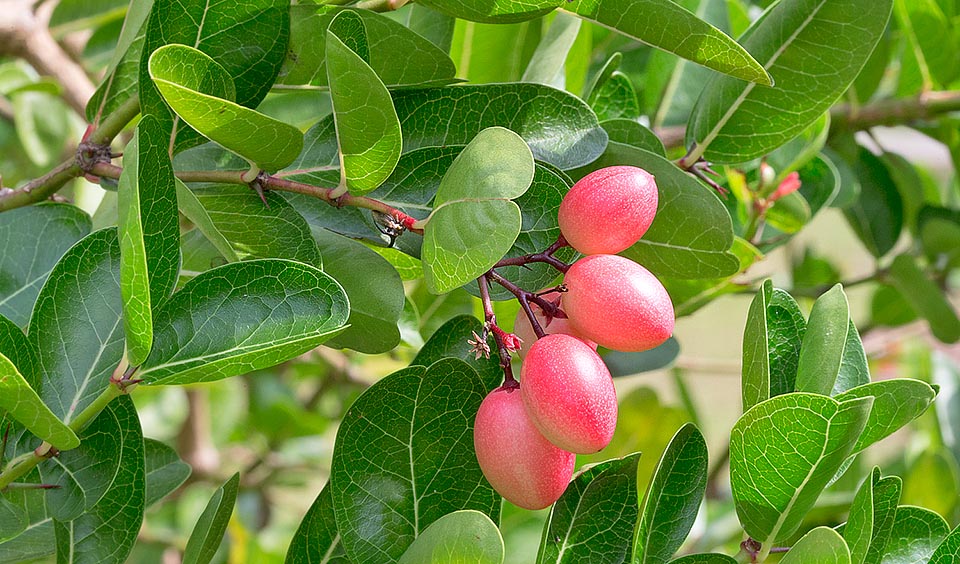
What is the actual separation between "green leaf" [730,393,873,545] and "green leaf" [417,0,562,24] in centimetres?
26

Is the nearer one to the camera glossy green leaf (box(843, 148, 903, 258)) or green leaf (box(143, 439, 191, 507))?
green leaf (box(143, 439, 191, 507))

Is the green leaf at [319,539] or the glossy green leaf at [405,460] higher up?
the glossy green leaf at [405,460]

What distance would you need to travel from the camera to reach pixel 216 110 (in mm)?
521

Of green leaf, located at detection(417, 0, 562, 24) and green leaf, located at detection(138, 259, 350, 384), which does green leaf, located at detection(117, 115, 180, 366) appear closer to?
green leaf, located at detection(138, 259, 350, 384)

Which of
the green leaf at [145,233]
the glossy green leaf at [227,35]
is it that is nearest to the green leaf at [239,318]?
the green leaf at [145,233]

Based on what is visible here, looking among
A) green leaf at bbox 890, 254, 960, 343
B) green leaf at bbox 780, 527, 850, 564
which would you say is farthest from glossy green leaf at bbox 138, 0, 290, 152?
green leaf at bbox 890, 254, 960, 343

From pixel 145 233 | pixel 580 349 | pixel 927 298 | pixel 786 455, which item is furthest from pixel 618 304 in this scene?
pixel 927 298

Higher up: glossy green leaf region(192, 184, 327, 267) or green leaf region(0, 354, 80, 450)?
glossy green leaf region(192, 184, 327, 267)

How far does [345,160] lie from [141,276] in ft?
0.47

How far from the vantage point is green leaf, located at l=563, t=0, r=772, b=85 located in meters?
0.57

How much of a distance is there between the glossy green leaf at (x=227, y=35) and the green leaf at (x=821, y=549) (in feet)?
1.31

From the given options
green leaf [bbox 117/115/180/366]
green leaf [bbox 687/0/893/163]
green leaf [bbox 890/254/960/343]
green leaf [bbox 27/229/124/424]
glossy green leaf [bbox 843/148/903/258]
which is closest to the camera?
green leaf [bbox 117/115/180/366]

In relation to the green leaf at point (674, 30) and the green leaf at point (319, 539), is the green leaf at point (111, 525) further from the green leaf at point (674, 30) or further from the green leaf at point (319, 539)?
the green leaf at point (674, 30)

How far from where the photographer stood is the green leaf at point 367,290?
632 mm
